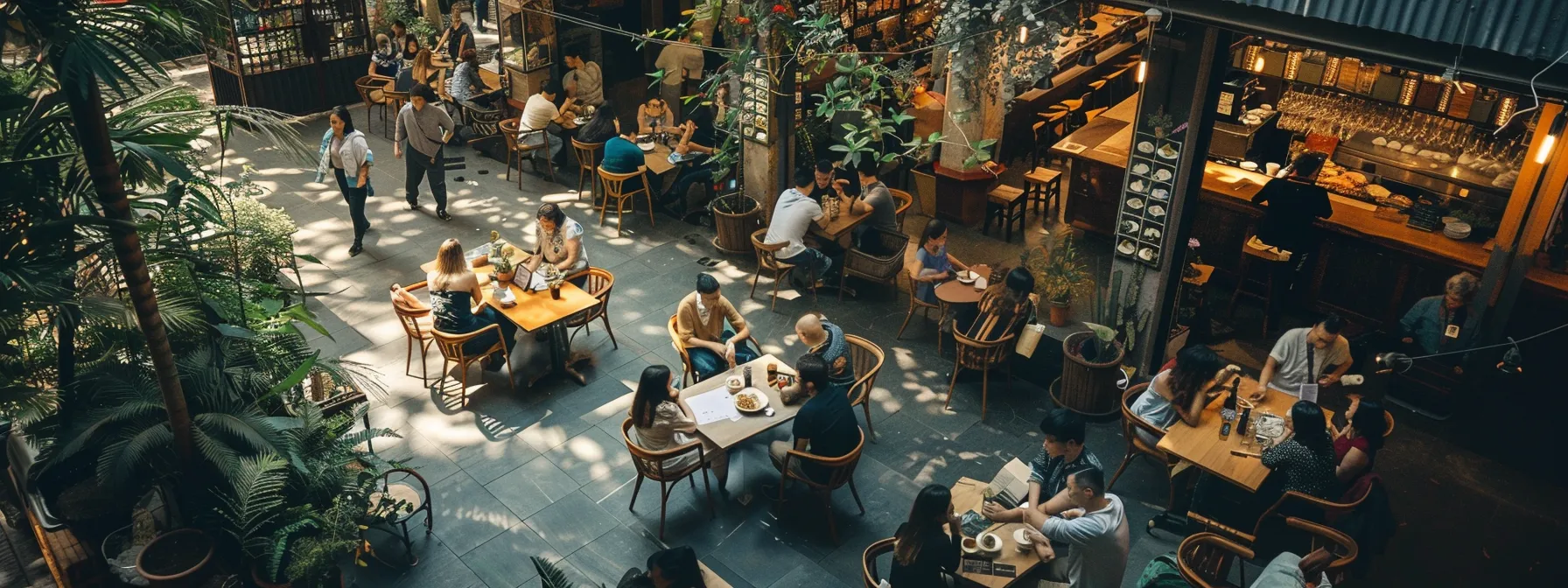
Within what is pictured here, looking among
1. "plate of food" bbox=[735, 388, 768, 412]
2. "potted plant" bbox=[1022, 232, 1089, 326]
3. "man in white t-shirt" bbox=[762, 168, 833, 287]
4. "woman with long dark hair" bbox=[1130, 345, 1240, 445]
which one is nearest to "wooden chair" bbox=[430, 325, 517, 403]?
"plate of food" bbox=[735, 388, 768, 412]

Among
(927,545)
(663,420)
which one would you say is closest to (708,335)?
(663,420)

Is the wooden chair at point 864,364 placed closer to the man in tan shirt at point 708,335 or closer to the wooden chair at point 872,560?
the man in tan shirt at point 708,335

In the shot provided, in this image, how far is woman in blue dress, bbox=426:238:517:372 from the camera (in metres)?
8.38

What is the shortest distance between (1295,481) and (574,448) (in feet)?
16.0

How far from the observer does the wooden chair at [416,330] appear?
28.6 feet

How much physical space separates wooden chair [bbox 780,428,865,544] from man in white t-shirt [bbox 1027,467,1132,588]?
1.31 m

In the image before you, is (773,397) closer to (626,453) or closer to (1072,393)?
(626,453)

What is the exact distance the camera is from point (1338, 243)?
32.1 ft

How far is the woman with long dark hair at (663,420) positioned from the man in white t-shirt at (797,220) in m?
2.83

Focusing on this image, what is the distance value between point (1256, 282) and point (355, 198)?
8526 millimetres

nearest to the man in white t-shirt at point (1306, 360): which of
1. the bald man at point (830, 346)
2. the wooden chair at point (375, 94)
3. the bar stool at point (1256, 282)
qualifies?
the bar stool at point (1256, 282)

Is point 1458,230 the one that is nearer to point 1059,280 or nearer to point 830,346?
point 1059,280

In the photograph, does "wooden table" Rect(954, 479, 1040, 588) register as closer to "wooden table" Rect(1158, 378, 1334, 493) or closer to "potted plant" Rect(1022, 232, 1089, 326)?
"wooden table" Rect(1158, 378, 1334, 493)

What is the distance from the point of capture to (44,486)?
6.53 m
